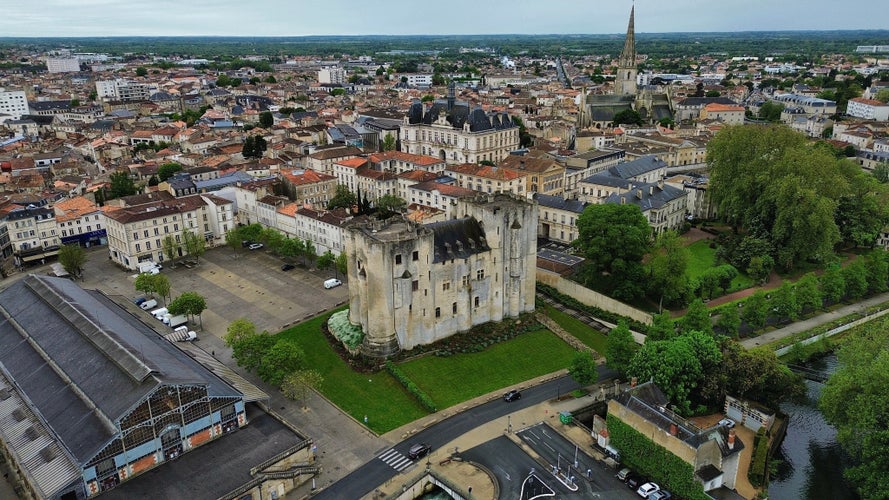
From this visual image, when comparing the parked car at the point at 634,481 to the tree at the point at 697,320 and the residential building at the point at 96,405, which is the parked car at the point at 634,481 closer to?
the tree at the point at 697,320

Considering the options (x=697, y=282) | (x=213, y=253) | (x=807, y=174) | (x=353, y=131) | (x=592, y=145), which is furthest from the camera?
(x=353, y=131)

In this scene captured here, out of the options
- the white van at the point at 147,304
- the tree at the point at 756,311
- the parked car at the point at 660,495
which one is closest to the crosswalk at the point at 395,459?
the parked car at the point at 660,495

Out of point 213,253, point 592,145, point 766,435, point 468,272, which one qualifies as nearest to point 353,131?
point 592,145

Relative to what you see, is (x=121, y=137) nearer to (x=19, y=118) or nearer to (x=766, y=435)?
(x=19, y=118)

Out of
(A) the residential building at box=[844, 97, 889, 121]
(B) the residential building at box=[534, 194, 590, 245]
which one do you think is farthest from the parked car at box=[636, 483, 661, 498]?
(A) the residential building at box=[844, 97, 889, 121]

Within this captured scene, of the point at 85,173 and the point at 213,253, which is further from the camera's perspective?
the point at 85,173

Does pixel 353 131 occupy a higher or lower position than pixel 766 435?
higher

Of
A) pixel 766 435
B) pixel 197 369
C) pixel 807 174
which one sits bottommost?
pixel 766 435
